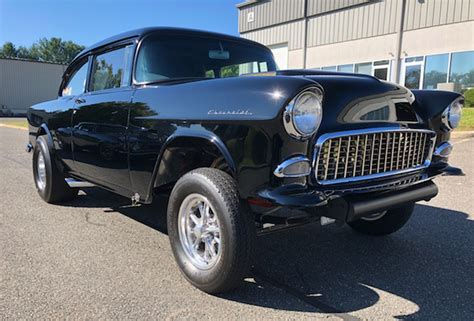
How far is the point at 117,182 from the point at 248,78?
179 cm

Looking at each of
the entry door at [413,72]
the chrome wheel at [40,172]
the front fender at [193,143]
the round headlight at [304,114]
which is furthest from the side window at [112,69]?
the entry door at [413,72]

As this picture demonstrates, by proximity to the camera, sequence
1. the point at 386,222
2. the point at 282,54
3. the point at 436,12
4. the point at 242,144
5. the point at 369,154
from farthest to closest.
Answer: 1. the point at 282,54
2. the point at 436,12
3. the point at 386,222
4. the point at 369,154
5. the point at 242,144

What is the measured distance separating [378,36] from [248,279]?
20.6 meters

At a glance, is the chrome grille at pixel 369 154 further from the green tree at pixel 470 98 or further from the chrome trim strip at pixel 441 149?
the green tree at pixel 470 98

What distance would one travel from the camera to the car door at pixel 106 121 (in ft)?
11.4

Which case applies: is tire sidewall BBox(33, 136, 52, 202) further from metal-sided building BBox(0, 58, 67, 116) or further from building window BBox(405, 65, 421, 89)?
metal-sided building BBox(0, 58, 67, 116)

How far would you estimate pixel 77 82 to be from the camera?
4.87 metres

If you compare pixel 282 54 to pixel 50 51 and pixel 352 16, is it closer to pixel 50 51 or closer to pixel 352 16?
pixel 352 16

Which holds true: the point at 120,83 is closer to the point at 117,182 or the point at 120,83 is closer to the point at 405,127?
the point at 117,182

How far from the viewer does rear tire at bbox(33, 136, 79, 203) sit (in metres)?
4.75

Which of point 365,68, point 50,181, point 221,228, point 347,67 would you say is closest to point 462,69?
point 365,68

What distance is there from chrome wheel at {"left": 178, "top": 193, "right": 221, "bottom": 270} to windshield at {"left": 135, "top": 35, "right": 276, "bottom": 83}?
1.21m

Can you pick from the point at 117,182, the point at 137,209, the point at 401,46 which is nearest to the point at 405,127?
the point at 117,182

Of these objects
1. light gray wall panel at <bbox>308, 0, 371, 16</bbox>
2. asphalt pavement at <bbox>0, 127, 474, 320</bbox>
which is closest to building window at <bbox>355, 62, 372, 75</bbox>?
light gray wall panel at <bbox>308, 0, 371, 16</bbox>
